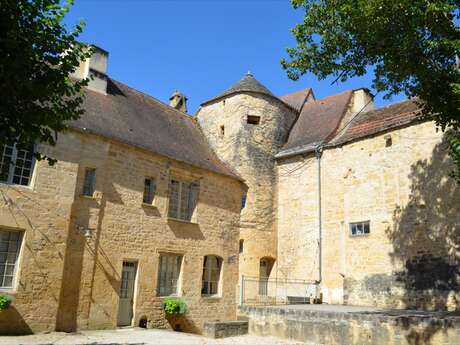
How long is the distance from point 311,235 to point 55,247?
9.79m

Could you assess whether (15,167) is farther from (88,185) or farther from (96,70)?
(96,70)

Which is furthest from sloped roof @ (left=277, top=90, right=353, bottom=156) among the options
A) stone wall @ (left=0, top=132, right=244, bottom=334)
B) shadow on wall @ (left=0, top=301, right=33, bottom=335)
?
shadow on wall @ (left=0, top=301, right=33, bottom=335)

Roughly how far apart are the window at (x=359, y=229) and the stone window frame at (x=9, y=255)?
36.5 ft

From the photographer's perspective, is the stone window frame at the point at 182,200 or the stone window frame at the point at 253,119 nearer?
the stone window frame at the point at 182,200

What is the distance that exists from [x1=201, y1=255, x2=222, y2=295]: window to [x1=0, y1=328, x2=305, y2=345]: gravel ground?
3.18m

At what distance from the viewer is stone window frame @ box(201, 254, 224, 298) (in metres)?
15.6

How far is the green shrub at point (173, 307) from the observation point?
45.0 ft

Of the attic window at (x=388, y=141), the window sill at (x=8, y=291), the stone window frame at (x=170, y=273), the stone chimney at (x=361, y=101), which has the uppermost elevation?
the stone chimney at (x=361, y=101)

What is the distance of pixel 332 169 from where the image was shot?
56.1 feet

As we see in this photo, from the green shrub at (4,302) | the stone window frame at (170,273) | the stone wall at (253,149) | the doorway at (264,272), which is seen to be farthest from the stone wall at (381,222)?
the green shrub at (4,302)

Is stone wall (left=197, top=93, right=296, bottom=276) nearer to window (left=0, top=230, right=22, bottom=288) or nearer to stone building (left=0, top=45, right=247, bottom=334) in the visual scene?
stone building (left=0, top=45, right=247, bottom=334)

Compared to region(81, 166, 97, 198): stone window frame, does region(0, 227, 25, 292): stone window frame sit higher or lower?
lower

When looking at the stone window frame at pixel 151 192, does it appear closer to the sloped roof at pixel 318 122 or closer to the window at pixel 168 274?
the window at pixel 168 274

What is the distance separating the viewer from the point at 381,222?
15172mm
